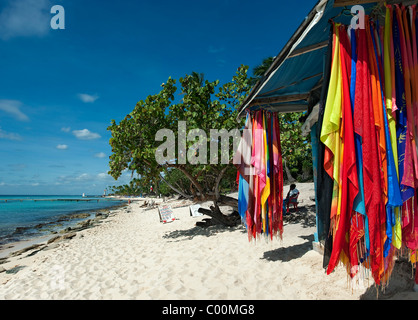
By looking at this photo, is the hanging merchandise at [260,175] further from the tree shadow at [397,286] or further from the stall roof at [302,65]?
the tree shadow at [397,286]

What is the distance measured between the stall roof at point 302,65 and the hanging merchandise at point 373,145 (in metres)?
0.28

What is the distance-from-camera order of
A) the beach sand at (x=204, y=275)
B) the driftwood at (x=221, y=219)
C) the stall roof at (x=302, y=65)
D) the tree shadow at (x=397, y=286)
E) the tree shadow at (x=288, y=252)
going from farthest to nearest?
the driftwood at (x=221, y=219) < the tree shadow at (x=288, y=252) < the beach sand at (x=204, y=275) < the tree shadow at (x=397, y=286) < the stall roof at (x=302, y=65)

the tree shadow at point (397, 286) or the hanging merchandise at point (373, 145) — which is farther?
the tree shadow at point (397, 286)

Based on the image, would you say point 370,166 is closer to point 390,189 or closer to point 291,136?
point 390,189

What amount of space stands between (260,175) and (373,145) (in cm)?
196

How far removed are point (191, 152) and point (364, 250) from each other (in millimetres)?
5705

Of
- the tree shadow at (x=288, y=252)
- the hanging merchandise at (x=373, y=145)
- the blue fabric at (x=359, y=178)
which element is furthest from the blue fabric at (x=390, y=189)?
the tree shadow at (x=288, y=252)

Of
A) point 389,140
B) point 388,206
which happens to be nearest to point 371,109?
point 389,140

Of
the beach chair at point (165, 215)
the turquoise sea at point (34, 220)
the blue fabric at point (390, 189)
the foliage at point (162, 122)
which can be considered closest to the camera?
the blue fabric at point (390, 189)

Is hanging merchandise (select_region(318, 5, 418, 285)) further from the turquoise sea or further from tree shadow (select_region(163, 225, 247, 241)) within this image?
the turquoise sea

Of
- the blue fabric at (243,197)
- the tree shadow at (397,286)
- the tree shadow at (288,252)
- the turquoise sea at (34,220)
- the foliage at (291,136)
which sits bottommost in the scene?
the turquoise sea at (34,220)

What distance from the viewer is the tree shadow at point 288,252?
183 inches

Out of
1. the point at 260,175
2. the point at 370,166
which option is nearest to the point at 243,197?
the point at 260,175
